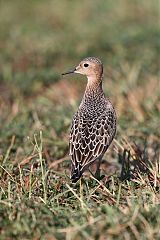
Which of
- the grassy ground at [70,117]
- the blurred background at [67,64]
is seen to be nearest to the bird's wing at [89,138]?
the grassy ground at [70,117]

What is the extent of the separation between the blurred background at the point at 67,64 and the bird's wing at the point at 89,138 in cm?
77

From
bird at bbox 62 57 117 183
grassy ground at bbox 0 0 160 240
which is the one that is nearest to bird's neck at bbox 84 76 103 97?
bird at bbox 62 57 117 183

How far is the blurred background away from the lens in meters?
7.71

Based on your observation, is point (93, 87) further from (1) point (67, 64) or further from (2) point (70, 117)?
(1) point (67, 64)

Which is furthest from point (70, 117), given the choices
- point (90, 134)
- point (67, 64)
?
point (67, 64)

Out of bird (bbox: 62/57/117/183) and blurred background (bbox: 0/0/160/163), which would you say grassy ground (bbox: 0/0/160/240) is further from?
bird (bbox: 62/57/117/183)

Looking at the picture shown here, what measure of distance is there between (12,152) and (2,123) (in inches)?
45.1

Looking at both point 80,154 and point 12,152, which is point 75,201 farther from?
point 12,152

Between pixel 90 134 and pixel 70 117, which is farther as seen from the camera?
pixel 70 117

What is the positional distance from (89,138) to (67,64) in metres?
5.50

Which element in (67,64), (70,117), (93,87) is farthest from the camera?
(67,64)

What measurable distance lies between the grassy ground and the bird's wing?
0.17 metres

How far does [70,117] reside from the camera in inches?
316

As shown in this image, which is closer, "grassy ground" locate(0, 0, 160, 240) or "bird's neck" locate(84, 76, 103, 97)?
"grassy ground" locate(0, 0, 160, 240)
